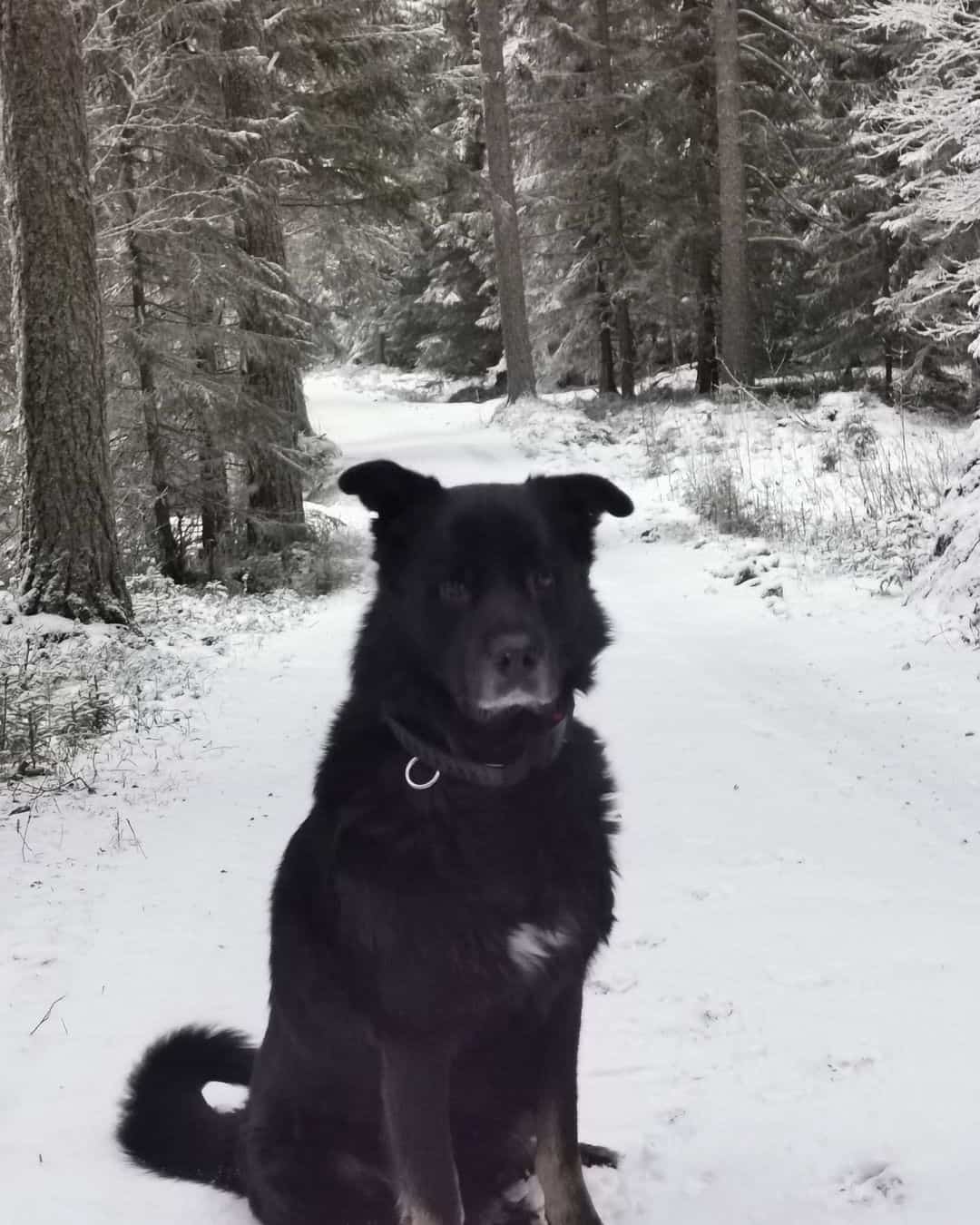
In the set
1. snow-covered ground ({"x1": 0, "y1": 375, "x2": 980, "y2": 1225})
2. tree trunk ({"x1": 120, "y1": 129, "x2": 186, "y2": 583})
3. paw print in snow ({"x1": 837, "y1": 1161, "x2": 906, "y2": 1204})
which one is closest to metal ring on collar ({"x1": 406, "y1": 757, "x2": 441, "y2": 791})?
snow-covered ground ({"x1": 0, "y1": 375, "x2": 980, "y2": 1225})

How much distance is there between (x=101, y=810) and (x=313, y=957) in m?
3.47

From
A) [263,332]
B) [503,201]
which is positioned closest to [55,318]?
[263,332]

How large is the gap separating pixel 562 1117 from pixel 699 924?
1.70 metres

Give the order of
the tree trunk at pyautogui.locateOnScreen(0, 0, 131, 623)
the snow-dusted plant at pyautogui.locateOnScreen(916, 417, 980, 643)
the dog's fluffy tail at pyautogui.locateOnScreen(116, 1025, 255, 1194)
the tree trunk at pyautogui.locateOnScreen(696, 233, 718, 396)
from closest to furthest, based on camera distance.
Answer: the dog's fluffy tail at pyautogui.locateOnScreen(116, 1025, 255, 1194)
the snow-dusted plant at pyautogui.locateOnScreen(916, 417, 980, 643)
the tree trunk at pyautogui.locateOnScreen(0, 0, 131, 623)
the tree trunk at pyautogui.locateOnScreen(696, 233, 718, 396)

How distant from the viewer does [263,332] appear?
12133 millimetres

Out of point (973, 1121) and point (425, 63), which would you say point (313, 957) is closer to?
point (973, 1121)

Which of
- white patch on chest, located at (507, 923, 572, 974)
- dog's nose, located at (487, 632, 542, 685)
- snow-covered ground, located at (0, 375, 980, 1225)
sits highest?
dog's nose, located at (487, 632, 542, 685)

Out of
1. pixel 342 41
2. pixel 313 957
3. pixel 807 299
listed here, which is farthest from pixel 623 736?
Result: pixel 807 299

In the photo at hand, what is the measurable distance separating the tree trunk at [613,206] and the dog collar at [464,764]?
67.8 ft

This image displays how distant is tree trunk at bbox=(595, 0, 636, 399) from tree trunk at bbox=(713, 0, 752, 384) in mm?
2708

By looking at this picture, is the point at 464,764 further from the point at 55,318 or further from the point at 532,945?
the point at 55,318

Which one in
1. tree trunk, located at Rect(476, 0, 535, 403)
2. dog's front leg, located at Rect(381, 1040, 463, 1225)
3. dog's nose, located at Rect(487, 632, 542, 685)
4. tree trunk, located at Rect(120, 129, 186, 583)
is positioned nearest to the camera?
dog's front leg, located at Rect(381, 1040, 463, 1225)

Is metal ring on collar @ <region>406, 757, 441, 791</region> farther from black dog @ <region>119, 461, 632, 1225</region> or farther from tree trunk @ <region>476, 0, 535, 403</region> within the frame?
tree trunk @ <region>476, 0, 535, 403</region>

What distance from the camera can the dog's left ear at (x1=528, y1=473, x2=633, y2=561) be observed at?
2680 millimetres
